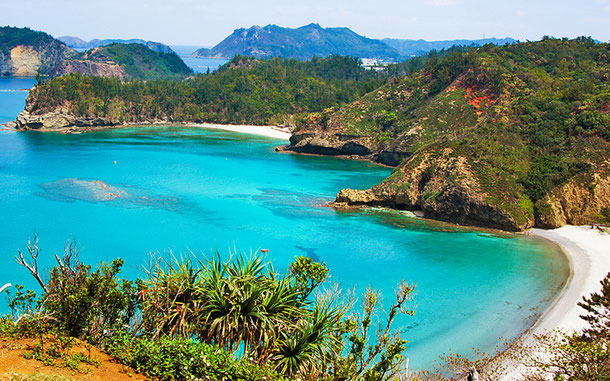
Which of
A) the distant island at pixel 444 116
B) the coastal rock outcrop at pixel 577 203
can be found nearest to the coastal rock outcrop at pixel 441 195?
the distant island at pixel 444 116

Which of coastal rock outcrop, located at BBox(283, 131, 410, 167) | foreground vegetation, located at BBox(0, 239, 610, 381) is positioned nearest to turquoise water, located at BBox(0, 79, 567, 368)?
coastal rock outcrop, located at BBox(283, 131, 410, 167)

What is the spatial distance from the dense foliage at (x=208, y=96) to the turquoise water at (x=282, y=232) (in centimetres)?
3887

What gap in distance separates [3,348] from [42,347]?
92 cm

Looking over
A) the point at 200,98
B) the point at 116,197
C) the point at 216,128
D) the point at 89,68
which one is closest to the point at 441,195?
the point at 116,197

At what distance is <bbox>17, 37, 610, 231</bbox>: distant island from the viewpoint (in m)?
46.5

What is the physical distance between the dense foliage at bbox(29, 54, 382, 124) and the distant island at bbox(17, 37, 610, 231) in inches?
11.2

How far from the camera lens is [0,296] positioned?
29250mm

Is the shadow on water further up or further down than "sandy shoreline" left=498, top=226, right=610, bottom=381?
further down

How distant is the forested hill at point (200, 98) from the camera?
110875 millimetres

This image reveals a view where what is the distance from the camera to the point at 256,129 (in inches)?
4660

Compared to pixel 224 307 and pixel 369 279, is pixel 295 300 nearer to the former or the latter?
pixel 224 307

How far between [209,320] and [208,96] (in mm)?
118944

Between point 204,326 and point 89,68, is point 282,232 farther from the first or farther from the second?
point 89,68

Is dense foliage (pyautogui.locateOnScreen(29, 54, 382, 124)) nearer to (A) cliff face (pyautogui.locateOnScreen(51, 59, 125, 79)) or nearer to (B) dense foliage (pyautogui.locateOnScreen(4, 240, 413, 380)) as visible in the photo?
(A) cliff face (pyautogui.locateOnScreen(51, 59, 125, 79))
